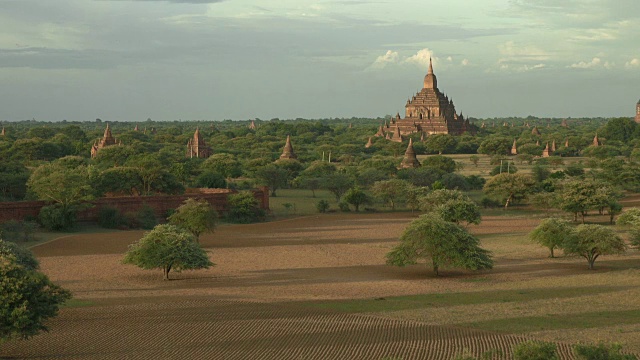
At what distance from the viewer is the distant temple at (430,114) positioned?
111500mm

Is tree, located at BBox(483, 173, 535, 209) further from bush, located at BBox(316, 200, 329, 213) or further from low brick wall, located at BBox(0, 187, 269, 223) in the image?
low brick wall, located at BBox(0, 187, 269, 223)

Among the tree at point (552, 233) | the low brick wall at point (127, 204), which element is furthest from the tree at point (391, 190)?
the tree at point (552, 233)

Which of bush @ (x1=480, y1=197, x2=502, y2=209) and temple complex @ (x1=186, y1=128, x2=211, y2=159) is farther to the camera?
temple complex @ (x1=186, y1=128, x2=211, y2=159)

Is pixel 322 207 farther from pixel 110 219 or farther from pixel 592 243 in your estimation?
pixel 592 243

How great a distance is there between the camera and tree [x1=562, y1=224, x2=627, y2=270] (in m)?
28.8

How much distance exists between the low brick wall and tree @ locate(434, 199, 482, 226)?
11752mm

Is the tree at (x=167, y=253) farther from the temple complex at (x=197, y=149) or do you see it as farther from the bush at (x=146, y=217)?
the temple complex at (x=197, y=149)

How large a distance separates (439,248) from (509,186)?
76.0 ft

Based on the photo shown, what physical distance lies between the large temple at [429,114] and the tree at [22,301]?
9381 cm

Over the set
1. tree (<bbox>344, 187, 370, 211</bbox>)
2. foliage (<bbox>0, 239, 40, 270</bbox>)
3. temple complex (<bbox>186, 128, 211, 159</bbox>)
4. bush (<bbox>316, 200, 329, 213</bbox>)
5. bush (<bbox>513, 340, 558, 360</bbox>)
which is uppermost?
temple complex (<bbox>186, 128, 211, 159</bbox>)

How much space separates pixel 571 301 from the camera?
23.9 m

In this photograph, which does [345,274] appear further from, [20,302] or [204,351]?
[20,302]

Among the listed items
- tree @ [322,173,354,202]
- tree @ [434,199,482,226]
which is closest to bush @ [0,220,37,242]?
tree @ [434,199,482,226]

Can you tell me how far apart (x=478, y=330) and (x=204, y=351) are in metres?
6.47
